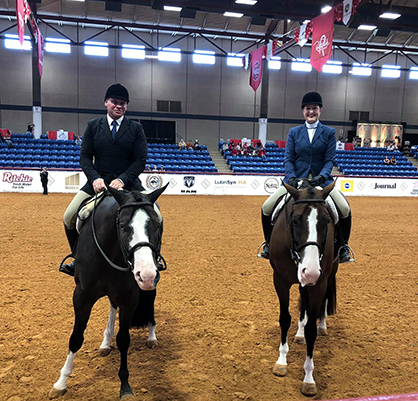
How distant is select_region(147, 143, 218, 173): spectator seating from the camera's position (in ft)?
79.4

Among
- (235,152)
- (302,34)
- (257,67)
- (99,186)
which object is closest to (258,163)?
(235,152)

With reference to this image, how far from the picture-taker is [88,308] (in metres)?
3.14

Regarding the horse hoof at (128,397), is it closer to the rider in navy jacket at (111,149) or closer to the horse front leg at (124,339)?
the horse front leg at (124,339)

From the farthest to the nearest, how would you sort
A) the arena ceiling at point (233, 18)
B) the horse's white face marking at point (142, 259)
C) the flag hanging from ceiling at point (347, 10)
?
the arena ceiling at point (233, 18)
the flag hanging from ceiling at point (347, 10)
the horse's white face marking at point (142, 259)

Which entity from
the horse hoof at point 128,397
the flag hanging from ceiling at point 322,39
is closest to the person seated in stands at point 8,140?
the flag hanging from ceiling at point 322,39

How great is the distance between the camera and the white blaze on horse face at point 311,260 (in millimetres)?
2791

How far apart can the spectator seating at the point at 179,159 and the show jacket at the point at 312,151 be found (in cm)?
1955

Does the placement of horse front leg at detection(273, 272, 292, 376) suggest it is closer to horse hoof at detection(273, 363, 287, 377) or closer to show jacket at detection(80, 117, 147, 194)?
horse hoof at detection(273, 363, 287, 377)

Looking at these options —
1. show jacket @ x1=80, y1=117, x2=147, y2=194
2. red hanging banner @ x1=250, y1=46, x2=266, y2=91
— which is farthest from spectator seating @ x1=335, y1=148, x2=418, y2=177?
show jacket @ x1=80, y1=117, x2=147, y2=194

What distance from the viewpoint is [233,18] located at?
26609mm

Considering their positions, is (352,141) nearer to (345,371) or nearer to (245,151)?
(245,151)

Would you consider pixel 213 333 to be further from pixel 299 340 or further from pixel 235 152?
pixel 235 152

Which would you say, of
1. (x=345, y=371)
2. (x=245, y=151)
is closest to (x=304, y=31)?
(x=245, y=151)

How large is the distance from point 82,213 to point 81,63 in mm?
30747
